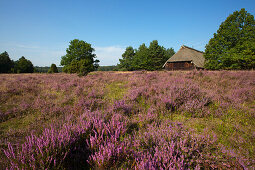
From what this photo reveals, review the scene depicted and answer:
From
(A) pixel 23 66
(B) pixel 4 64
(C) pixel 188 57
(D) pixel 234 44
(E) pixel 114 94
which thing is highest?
(D) pixel 234 44

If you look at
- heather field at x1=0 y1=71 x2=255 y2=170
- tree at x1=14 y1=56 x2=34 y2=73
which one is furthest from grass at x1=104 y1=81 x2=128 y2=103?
tree at x1=14 y1=56 x2=34 y2=73

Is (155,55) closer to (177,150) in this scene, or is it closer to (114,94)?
(114,94)

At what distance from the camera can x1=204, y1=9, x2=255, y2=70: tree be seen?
63.6ft

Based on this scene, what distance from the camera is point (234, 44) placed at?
21516 millimetres

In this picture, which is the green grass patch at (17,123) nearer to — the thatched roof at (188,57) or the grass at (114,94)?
the grass at (114,94)

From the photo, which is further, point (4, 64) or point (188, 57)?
point (4, 64)

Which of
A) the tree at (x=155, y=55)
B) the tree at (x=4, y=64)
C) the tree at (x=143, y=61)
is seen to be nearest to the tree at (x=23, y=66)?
the tree at (x=4, y=64)

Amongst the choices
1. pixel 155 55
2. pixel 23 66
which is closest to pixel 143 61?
pixel 155 55

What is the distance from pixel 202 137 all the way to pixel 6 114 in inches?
184

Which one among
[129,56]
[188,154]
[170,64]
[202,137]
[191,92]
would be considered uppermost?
[129,56]

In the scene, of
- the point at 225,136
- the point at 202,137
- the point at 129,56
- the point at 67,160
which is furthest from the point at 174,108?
the point at 129,56

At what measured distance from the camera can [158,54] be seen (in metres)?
45.0

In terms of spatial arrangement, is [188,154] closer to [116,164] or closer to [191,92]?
[116,164]

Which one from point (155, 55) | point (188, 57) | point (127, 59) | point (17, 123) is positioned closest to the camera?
point (17, 123)
